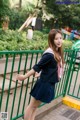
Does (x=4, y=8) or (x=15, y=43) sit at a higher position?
(x=4, y=8)

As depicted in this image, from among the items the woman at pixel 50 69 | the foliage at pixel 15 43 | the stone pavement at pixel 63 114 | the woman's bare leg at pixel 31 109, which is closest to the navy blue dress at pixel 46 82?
the woman at pixel 50 69

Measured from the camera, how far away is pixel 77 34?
17297 millimetres

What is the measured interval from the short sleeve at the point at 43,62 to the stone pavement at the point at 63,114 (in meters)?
1.56

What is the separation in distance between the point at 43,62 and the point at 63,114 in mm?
1993

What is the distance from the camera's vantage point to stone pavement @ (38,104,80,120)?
460 centimetres

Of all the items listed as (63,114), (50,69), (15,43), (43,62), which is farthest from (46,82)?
(15,43)

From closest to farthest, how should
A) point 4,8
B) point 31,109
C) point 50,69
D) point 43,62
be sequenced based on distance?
point 43,62 < point 50,69 < point 31,109 < point 4,8

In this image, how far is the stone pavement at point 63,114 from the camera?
15.1 feet

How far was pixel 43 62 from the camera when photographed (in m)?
3.23

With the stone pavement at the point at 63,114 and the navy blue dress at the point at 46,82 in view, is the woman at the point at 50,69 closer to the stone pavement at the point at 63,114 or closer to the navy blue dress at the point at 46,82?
the navy blue dress at the point at 46,82

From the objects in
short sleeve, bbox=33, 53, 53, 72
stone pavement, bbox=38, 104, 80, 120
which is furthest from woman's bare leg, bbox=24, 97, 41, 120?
stone pavement, bbox=38, 104, 80, 120

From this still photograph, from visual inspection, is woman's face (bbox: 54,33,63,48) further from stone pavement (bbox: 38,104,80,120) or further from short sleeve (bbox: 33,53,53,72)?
stone pavement (bbox: 38,104,80,120)

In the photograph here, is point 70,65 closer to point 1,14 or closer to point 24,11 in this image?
point 1,14

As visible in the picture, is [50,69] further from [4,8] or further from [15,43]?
[4,8]
